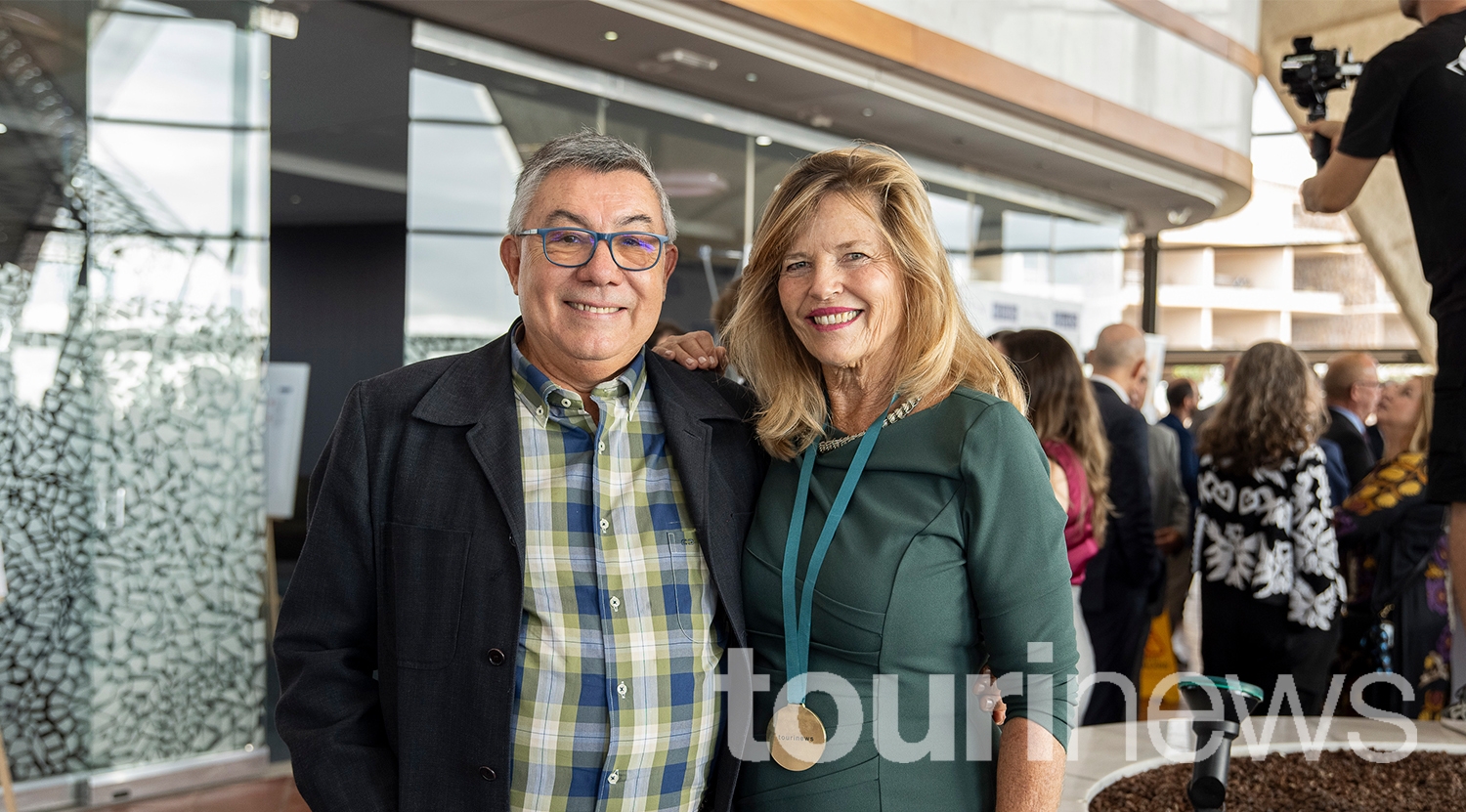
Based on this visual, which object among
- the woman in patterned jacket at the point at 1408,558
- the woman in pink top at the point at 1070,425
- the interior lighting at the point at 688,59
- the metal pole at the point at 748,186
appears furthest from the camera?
the metal pole at the point at 748,186

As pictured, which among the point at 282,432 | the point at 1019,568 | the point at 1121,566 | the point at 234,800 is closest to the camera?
the point at 1019,568

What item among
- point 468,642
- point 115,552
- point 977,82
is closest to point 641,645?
point 468,642

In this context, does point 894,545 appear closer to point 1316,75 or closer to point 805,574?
point 805,574

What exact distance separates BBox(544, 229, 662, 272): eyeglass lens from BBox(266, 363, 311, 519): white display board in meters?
3.74

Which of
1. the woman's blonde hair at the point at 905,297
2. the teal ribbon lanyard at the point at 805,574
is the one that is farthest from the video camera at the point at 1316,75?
the teal ribbon lanyard at the point at 805,574

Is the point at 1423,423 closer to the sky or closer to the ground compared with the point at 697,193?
closer to the ground

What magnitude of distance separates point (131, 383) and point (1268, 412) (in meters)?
4.63

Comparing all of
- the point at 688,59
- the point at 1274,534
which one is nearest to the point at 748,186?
the point at 688,59

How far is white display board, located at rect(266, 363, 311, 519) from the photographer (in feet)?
16.4

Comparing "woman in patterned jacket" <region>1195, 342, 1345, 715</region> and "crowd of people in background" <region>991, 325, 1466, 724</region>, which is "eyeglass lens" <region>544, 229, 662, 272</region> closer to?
"crowd of people in background" <region>991, 325, 1466, 724</region>

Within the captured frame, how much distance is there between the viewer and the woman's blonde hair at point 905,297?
1747 mm

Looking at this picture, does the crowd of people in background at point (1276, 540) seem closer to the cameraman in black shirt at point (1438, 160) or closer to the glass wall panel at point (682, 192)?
the glass wall panel at point (682, 192)

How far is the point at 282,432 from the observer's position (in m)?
5.00

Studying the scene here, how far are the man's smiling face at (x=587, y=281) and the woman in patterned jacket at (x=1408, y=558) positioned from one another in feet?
11.9
